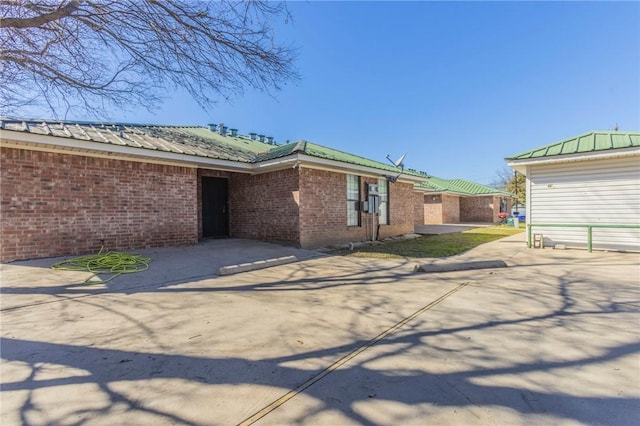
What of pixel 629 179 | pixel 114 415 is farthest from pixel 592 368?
pixel 629 179

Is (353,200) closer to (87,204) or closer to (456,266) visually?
(456,266)

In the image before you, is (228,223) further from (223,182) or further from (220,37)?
(220,37)

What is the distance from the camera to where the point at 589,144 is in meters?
9.16

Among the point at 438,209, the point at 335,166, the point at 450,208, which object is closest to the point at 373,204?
the point at 335,166

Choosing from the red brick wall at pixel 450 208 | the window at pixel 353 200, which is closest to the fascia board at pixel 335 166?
the window at pixel 353 200

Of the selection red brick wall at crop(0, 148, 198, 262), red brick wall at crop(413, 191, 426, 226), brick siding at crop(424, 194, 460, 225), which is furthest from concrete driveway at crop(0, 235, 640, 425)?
brick siding at crop(424, 194, 460, 225)

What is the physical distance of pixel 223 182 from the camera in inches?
480

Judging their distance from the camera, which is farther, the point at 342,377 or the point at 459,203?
the point at 459,203

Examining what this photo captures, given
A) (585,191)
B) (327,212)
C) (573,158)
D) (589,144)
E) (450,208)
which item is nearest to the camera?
(573,158)

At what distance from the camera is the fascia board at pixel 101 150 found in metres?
6.26

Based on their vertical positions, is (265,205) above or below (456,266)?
above

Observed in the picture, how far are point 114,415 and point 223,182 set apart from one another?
10.8 metres

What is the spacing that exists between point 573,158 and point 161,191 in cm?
1227

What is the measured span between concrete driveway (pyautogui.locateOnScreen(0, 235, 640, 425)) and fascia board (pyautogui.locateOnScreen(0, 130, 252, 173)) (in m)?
2.83
